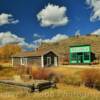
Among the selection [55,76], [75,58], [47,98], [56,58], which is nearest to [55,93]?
[47,98]

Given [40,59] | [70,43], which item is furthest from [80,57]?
[70,43]

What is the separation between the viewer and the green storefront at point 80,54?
156 feet

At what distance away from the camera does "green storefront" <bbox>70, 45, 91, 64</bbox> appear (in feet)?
156

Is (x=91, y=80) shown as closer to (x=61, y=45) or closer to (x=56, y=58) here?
(x=56, y=58)

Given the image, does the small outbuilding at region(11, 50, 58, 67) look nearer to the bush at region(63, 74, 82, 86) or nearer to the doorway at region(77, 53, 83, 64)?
the doorway at region(77, 53, 83, 64)

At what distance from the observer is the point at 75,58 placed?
165 feet

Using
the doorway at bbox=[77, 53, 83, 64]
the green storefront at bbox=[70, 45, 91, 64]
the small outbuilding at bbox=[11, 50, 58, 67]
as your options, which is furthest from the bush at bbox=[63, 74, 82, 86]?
the doorway at bbox=[77, 53, 83, 64]

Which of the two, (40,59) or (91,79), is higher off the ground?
(40,59)

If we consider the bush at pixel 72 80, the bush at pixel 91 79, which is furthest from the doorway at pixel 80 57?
the bush at pixel 91 79

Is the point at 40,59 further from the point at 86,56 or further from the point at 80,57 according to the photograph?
the point at 86,56

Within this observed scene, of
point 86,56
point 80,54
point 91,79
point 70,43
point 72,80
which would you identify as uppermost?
point 70,43

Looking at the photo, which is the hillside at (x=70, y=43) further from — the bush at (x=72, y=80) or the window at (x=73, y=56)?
the bush at (x=72, y=80)

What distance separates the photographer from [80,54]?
49.1m

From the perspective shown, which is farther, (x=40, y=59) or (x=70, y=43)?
(x=70, y=43)
